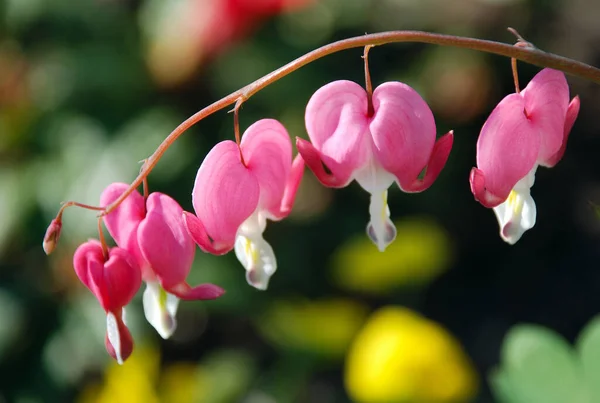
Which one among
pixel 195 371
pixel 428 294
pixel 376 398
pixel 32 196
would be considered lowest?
pixel 428 294

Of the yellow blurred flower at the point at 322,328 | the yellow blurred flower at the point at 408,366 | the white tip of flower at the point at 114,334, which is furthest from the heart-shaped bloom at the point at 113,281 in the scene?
the yellow blurred flower at the point at 322,328

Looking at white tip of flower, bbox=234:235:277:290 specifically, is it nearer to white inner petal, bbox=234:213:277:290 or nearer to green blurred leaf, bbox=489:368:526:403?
white inner petal, bbox=234:213:277:290

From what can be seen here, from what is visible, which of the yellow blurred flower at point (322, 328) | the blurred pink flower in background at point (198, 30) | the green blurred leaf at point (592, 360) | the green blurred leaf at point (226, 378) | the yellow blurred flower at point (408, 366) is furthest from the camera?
the blurred pink flower in background at point (198, 30)

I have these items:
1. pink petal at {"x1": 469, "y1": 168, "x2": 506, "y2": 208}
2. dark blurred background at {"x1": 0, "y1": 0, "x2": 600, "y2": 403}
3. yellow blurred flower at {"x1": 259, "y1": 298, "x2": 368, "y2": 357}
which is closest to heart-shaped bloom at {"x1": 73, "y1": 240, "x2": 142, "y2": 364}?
pink petal at {"x1": 469, "y1": 168, "x2": 506, "y2": 208}

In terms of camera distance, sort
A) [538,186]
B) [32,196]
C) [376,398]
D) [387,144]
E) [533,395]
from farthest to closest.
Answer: [538,186] → [32,196] → [376,398] → [533,395] → [387,144]

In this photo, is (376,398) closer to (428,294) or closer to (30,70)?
(428,294)

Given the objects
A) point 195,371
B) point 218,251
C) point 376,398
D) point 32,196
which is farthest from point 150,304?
point 32,196

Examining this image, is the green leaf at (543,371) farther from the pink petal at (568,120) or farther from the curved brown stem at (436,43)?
the curved brown stem at (436,43)
